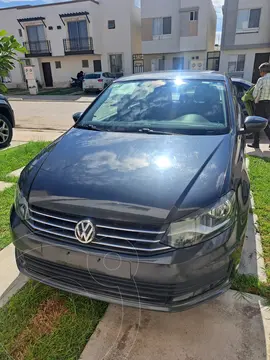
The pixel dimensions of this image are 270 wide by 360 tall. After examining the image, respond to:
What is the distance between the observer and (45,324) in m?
1.92

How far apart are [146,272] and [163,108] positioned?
5.86ft

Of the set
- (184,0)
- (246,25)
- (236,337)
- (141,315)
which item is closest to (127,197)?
(141,315)

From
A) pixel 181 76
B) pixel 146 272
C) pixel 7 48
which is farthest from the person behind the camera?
pixel 7 48

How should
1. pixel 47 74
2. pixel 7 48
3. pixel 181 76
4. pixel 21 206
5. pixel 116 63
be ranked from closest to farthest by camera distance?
pixel 21 206 < pixel 181 76 < pixel 7 48 < pixel 116 63 < pixel 47 74

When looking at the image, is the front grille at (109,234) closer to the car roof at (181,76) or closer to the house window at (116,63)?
the car roof at (181,76)

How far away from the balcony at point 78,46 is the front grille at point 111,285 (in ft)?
84.9

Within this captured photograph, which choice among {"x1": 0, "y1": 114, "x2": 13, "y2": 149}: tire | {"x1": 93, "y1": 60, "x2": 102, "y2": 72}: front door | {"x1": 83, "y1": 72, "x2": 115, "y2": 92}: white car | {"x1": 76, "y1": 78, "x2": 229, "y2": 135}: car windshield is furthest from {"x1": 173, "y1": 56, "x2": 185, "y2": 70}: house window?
{"x1": 76, "y1": 78, "x2": 229, "y2": 135}: car windshield

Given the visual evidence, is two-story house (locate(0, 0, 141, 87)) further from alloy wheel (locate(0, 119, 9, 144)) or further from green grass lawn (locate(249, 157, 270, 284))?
green grass lawn (locate(249, 157, 270, 284))

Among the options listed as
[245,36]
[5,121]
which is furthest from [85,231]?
[245,36]

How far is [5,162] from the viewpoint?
16.7ft

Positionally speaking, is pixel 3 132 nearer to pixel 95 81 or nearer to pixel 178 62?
pixel 95 81

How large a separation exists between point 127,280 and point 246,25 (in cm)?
2157

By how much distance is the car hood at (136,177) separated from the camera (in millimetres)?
1600

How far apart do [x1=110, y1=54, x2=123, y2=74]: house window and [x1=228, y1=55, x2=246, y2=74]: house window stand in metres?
10.1
